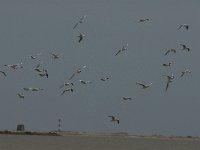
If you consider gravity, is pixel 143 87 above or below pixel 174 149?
below

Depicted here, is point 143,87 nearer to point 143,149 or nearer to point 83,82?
point 83,82

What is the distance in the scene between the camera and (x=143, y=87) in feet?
233

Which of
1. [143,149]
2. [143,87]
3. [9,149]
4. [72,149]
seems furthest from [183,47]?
[143,149]

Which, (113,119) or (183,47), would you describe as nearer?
(183,47)

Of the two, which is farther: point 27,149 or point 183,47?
point 27,149

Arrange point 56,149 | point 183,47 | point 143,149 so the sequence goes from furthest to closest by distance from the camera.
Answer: point 143,149, point 56,149, point 183,47

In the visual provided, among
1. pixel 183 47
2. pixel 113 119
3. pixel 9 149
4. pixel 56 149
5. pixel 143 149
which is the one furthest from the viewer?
pixel 143 149

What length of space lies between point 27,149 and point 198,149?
29.9m

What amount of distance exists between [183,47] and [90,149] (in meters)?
37.1

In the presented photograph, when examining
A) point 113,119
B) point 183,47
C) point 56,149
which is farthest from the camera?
point 56,149

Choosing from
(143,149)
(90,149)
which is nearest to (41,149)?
(90,149)

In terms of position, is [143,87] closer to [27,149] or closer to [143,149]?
[27,149]

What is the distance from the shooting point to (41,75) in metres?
70.1

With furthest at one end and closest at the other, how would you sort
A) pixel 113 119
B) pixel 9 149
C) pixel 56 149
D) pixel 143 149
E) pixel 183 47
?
pixel 143 149 → pixel 56 149 → pixel 9 149 → pixel 113 119 → pixel 183 47
